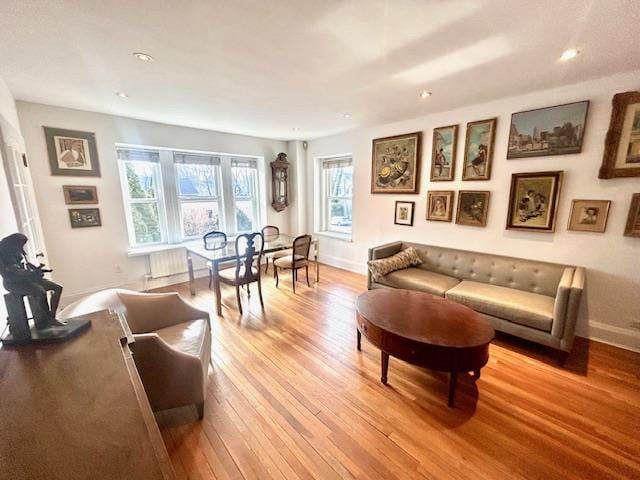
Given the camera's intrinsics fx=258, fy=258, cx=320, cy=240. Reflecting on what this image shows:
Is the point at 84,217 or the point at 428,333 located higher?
the point at 84,217

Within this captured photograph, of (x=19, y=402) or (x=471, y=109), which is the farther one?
(x=471, y=109)

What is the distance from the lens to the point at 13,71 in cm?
217

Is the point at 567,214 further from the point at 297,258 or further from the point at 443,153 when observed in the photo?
the point at 297,258

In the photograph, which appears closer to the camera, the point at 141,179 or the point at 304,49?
the point at 304,49

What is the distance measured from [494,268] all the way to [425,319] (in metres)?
1.57

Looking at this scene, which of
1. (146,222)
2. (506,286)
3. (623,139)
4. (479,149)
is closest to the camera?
(623,139)

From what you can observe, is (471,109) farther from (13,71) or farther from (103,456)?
(13,71)

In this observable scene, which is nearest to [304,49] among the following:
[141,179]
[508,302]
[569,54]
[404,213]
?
[569,54]

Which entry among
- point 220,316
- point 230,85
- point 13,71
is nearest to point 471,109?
point 230,85

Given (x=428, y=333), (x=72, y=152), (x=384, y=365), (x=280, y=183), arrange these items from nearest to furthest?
(x=428, y=333) < (x=384, y=365) < (x=72, y=152) < (x=280, y=183)

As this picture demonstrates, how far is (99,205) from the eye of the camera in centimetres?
349

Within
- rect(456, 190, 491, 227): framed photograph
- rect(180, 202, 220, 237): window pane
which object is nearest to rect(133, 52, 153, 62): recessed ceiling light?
rect(180, 202, 220, 237): window pane

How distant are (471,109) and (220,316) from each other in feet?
13.0

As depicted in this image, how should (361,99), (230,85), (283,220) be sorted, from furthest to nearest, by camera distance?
(283,220) → (361,99) → (230,85)
